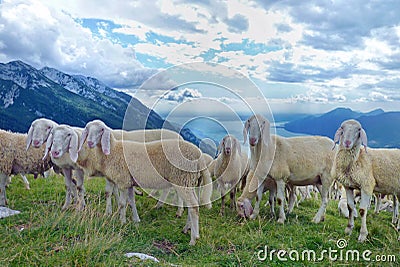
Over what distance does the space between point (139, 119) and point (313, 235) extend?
463cm

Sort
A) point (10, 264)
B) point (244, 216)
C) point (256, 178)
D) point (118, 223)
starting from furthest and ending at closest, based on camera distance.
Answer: point (256, 178) → point (244, 216) → point (118, 223) → point (10, 264)

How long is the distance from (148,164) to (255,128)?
2.44 metres

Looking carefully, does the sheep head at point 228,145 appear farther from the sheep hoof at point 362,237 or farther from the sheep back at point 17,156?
the sheep back at point 17,156

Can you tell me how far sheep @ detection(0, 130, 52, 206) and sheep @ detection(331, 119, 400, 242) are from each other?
6.77m

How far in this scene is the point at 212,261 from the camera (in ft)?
18.6

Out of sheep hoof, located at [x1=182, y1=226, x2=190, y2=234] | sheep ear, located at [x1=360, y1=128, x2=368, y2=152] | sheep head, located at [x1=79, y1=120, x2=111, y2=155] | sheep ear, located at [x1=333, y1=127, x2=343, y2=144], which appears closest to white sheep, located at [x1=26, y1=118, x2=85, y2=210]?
sheep head, located at [x1=79, y1=120, x2=111, y2=155]

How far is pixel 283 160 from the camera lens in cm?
849

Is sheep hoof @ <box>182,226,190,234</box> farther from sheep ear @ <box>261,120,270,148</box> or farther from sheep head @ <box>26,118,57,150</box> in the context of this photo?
sheep head @ <box>26,118,57,150</box>

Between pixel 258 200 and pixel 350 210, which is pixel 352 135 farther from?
pixel 258 200

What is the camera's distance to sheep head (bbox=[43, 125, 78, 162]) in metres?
7.46

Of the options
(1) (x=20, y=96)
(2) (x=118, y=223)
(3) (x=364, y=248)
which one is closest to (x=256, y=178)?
(3) (x=364, y=248)

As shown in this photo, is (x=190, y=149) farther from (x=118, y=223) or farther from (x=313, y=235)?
(x=313, y=235)

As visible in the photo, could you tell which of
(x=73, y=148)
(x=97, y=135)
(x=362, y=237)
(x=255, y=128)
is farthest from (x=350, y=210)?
(x=73, y=148)

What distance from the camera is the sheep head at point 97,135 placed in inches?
289
